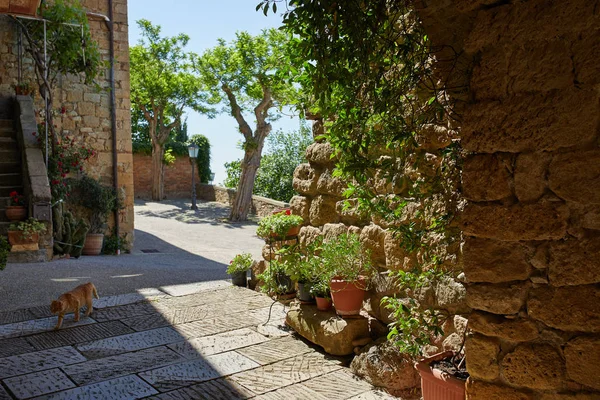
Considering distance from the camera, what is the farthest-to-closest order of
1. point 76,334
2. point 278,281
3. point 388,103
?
point 278,281
point 76,334
point 388,103

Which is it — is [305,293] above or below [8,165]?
below

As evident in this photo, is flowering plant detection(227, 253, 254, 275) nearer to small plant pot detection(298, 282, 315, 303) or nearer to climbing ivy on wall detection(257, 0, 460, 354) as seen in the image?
small plant pot detection(298, 282, 315, 303)

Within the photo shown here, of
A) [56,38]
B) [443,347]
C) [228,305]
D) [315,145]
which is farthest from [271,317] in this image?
[56,38]

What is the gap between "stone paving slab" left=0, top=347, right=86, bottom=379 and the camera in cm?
327

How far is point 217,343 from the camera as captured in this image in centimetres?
383

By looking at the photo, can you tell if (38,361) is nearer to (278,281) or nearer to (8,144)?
(278,281)

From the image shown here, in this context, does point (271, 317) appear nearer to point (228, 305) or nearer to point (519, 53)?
point (228, 305)

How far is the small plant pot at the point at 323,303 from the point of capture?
396cm

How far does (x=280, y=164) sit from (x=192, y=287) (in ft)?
45.5

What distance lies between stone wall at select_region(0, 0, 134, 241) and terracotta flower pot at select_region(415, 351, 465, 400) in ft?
27.9

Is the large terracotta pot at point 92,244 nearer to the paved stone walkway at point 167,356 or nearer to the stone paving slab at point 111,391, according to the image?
the paved stone walkway at point 167,356

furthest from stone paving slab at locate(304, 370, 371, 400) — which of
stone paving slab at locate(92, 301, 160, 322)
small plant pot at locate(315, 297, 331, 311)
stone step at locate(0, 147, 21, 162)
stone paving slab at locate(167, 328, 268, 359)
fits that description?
stone step at locate(0, 147, 21, 162)

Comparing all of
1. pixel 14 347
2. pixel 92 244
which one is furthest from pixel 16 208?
pixel 14 347

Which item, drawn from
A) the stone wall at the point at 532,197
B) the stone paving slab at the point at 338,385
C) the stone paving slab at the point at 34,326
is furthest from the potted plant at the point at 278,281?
the stone wall at the point at 532,197
